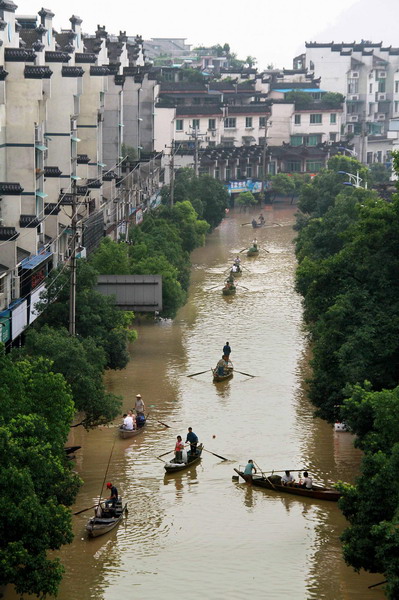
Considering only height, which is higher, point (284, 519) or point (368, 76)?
point (368, 76)

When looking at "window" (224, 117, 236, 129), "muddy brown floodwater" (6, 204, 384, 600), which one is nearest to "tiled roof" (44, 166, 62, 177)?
"muddy brown floodwater" (6, 204, 384, 600)

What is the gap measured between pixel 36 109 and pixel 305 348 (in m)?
14.8

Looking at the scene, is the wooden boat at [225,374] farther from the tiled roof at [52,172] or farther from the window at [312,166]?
the window at [312,166]

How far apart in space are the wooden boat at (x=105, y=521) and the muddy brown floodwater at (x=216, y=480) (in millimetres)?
234

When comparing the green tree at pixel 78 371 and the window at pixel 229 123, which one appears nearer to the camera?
the green tree at pixel 78 371

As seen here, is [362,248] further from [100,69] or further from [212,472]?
[100,69]

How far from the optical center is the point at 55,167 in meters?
55.0

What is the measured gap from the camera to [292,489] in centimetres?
3525

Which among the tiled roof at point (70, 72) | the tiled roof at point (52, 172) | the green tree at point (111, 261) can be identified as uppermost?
the tiled roof at point (70, 72)

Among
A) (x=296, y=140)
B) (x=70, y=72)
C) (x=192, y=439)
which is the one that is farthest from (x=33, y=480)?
(x=296, y=140)

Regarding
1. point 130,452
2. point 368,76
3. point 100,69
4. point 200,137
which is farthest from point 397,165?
point 368,76

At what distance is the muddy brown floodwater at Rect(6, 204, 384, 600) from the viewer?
2931cm

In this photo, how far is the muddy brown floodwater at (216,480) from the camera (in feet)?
96.2

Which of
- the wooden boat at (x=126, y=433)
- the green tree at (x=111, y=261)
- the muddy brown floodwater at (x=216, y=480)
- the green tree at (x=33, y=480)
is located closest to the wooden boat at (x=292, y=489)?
the muddy brown floodwater at (x=216, y=480)
